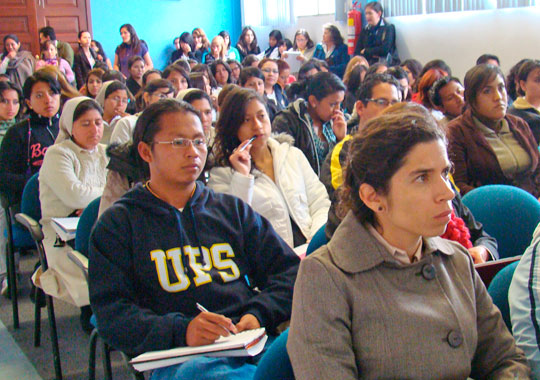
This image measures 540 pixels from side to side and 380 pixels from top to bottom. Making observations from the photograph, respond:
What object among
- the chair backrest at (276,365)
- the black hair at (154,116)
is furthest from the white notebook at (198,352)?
the black hair at (154,116)

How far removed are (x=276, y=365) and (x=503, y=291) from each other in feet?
2.01

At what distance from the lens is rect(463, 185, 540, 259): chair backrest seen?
6.90 ft

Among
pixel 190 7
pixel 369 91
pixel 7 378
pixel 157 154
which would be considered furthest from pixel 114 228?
pixel 190 7

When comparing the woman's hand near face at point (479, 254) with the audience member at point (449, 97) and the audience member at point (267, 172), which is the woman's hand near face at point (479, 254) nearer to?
the audience member at point (267, 172)

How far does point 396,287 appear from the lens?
123 cm

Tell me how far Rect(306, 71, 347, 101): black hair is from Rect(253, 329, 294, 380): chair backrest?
241 cm

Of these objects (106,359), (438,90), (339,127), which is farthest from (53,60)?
(106,359)

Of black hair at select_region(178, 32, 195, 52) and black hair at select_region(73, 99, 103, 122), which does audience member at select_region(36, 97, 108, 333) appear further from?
black hair at select_region(178, 32, 195, 52)

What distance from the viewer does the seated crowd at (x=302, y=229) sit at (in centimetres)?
120

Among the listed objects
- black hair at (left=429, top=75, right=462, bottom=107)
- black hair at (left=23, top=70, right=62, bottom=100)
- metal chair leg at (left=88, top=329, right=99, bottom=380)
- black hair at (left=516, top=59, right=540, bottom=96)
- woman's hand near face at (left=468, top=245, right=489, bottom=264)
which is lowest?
metal chair leg at (left=88, top=329, right=99, bottom=380)

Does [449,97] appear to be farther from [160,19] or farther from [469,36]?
[160,19]

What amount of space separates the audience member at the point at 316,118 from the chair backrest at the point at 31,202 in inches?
53.8

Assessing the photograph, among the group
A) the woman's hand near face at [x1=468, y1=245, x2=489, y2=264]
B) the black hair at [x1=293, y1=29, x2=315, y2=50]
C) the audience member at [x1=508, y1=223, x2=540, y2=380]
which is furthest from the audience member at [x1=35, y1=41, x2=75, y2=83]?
the audience member at [x1=508, y1=223, x2=540, y2=380]

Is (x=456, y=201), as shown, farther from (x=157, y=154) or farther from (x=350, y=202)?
(x=157, y=154)
